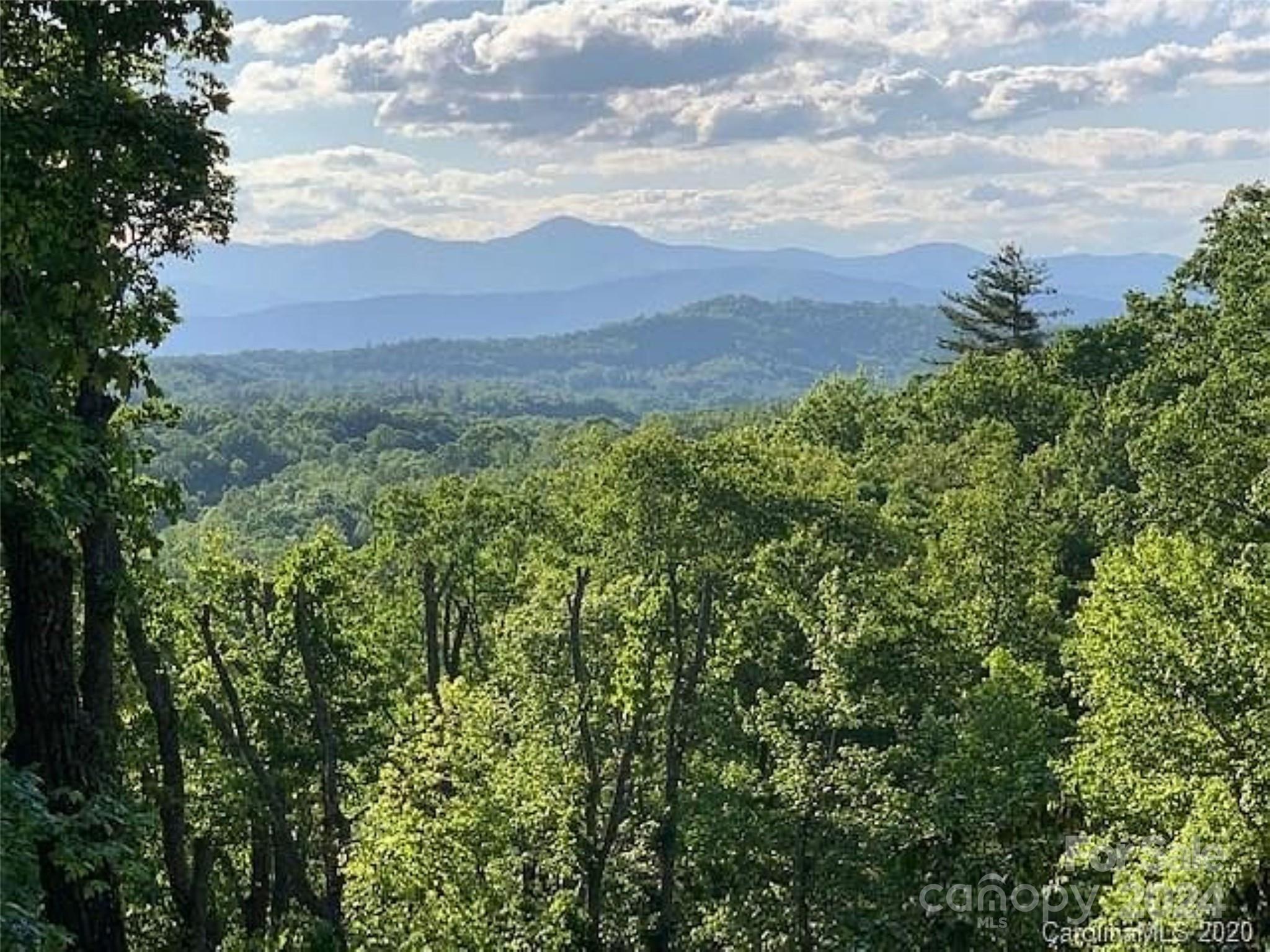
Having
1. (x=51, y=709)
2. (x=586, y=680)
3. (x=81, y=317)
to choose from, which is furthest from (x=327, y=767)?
(x=81, y=317)

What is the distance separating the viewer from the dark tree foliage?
7.27m

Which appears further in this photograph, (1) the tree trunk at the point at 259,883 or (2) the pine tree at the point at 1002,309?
(2) the pine tree at the point at 1002,309

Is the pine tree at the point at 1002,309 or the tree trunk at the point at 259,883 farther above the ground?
the pine tree at the point at 1002,309

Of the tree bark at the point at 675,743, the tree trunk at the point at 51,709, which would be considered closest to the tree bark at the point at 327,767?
the tree bark at the point at 675,743

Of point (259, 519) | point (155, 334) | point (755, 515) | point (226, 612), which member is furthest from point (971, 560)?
point (259, 519)

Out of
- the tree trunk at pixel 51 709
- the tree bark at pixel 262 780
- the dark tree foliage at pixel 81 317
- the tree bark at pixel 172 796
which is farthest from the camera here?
the tree bark at pixel 262 780

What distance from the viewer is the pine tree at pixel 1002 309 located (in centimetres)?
5653

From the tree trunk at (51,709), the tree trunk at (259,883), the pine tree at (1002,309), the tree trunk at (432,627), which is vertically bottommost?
the tree trunk at (259,883)

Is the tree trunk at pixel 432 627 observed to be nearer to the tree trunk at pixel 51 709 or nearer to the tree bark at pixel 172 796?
the tree bark at pixel 172 796

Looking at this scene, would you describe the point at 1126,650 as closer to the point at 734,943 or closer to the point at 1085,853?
the point at 1085,853

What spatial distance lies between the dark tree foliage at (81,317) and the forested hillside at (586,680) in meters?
0.03

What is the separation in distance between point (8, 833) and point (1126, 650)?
13.9m

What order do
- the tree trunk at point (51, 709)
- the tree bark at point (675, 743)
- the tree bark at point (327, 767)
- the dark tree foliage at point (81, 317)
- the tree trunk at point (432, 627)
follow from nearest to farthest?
1. the dark tree foliage at point (81, 317)
2. the tree trunk at point (51, 709)
3. the tree bark at point (327, 767)
4. the tree bark at point (675, 743)
5. the tree trunk at point (432, 627)

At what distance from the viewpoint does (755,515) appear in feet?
71.1
